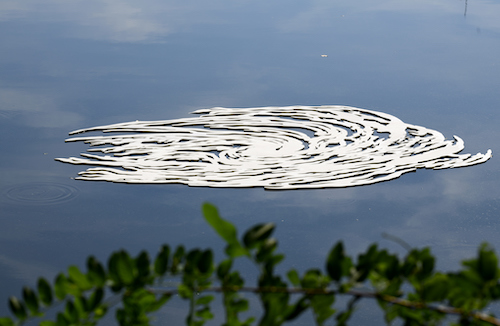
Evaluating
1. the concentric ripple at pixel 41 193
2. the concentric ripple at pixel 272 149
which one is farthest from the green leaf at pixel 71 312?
the concentric ripple at pixel 272 149

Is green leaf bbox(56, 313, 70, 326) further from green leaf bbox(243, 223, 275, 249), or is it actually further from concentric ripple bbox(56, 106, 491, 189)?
concentric ripple bbox(56, 106, 491, 189)

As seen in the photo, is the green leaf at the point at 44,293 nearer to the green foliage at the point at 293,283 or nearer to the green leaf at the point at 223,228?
the green foliage at the point at 293,283

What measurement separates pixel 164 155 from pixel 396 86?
1.73 metres

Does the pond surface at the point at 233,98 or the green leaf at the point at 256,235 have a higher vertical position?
the pond surface at the point at 233,98

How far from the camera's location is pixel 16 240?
2.94 metres

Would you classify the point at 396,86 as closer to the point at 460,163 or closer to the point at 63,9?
the point at 460,163

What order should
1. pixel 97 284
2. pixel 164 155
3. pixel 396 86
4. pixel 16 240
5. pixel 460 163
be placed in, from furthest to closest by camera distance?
pixel 396 86 < pixel 164 155 < pixel 460 163 < pixel 16 240 < pixel 97 284

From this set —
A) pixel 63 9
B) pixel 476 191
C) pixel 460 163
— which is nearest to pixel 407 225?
pixel 476 191

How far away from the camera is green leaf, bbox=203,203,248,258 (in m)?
0.56

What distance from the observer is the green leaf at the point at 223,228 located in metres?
0.56

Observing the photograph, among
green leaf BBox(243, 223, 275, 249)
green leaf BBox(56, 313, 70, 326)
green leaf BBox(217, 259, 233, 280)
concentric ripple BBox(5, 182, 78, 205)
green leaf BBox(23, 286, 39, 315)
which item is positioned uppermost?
concentric ripple BBox(5, 182, 78, 205)

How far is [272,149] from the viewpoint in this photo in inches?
161

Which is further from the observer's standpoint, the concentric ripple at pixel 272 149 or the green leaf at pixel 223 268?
the concentric ripple at pixel 272 149

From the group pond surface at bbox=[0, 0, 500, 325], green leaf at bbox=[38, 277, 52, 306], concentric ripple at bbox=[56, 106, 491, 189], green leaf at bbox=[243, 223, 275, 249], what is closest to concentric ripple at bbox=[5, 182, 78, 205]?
pond surface at bbox=[0, 0, 500, 325]
